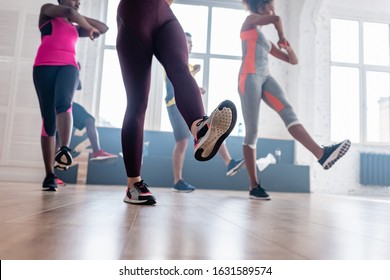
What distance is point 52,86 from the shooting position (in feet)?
6.34

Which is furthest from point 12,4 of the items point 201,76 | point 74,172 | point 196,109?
point 196,109

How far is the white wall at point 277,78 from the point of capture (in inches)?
149

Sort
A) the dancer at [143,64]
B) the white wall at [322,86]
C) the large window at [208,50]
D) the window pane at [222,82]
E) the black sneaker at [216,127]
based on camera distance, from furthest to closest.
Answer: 1. the window pane at [222,82]
2. the large window at [208,50]
3. the white wall at [322,86]
4. the dancer at [143,64]
5. the black sneaker at [216,127]

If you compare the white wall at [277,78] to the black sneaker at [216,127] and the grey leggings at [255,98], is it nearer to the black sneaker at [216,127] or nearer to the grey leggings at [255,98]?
the grey leggings at [255,98]

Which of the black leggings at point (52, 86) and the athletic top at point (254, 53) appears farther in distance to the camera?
the athletic top at point (254, 53)

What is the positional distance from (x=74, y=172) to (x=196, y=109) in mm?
3102

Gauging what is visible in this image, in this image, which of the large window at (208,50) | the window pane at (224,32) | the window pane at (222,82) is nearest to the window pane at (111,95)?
the large window at (208,50)

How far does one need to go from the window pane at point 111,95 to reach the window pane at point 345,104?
3.53 m

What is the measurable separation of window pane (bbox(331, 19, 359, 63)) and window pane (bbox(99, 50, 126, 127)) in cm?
369

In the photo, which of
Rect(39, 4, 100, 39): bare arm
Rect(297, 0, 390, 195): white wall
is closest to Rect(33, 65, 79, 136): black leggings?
Rect(39, 4, 100, 39): bare arm

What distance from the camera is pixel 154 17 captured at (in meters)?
1.19

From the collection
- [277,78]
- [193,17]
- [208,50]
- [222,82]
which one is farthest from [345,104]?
[193,17]

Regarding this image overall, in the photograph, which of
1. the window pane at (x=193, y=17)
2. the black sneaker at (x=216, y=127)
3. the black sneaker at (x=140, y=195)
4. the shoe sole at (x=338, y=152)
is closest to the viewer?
the black sneaker at (x=216, y=127)

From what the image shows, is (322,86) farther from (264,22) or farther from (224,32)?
(264,22)
